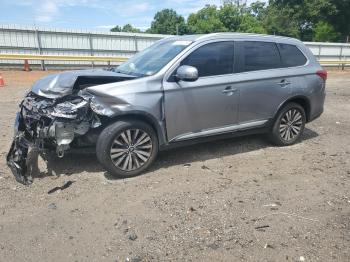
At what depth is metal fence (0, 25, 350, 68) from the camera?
1916cm

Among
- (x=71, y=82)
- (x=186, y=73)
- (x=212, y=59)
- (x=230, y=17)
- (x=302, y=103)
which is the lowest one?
(x=302, y=103)

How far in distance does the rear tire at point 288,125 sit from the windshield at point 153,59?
2.14 metres

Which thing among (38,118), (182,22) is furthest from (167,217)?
(182,22)

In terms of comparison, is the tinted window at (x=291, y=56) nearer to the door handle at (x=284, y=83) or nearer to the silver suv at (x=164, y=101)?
the silver suv at (x=164, y=101)

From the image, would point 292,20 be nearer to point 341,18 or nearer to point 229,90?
point 341,18

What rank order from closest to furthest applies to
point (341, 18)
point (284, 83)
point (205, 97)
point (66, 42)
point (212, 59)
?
point (205, 97) < point (212, 59) < point (284, 83) < point (66, 42) < point (341, 18)

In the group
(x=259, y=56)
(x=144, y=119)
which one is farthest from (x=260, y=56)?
(x=144, y=119)

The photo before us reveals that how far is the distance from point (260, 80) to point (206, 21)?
5909 cm

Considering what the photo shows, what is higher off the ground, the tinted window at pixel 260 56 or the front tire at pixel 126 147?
the tinted window at pixel 260 56

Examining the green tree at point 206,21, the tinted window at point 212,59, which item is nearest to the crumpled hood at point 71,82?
the tinted window at point 212,59

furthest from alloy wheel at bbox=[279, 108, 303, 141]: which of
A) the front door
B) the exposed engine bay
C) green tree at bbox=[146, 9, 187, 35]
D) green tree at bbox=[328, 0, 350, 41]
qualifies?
green tree at bbox=[146, 9, 187, 35]

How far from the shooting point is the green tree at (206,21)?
59666 mm

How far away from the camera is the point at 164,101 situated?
4961 millimetres

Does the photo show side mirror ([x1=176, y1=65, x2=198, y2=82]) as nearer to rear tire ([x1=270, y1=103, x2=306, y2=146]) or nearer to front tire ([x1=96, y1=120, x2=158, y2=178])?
front tire ([x1=96, y1=120, x2=158, y2=178])
